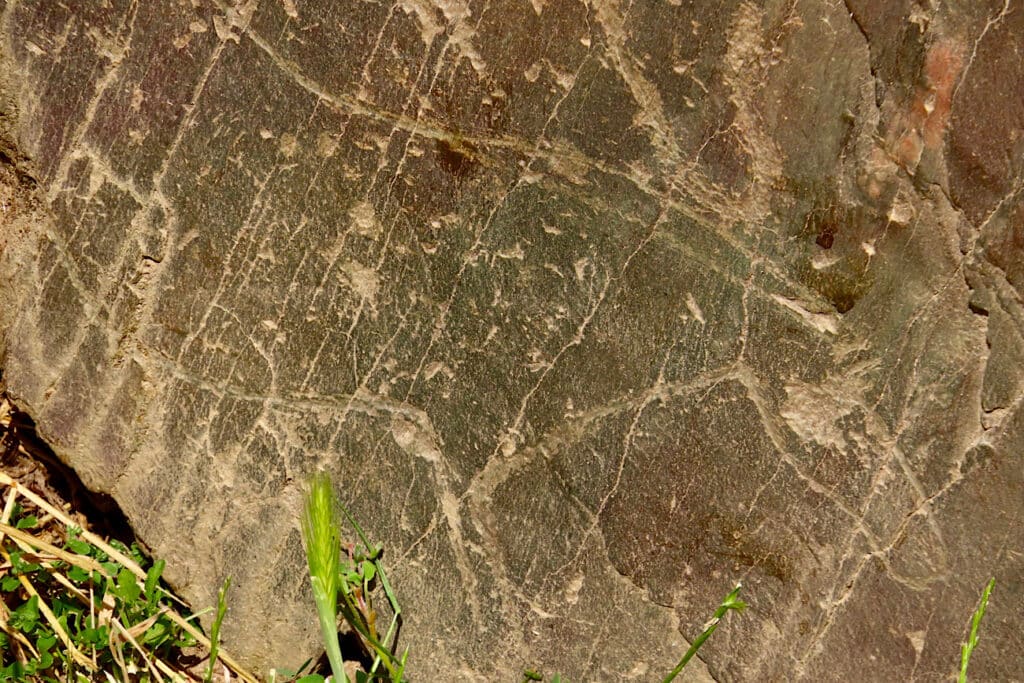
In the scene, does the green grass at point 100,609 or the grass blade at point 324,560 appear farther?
the green grass at point 100,609

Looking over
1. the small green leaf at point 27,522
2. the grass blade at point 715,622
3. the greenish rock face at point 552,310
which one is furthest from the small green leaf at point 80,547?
the grass blade at point 715,622

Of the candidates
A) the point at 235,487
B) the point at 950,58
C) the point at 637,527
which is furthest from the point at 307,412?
the point at 950,58

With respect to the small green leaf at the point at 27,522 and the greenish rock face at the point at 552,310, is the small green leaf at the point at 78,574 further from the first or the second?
the greenish rock face at the point at 552,310

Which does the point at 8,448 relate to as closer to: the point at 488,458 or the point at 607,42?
the point at 488,458

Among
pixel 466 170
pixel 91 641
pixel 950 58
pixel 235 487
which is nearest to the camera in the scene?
pixel 950 58

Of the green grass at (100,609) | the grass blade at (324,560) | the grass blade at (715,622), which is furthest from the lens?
the green grass at (100,609)

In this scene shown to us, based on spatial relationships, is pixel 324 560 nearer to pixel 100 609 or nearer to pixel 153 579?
pixel 153 579

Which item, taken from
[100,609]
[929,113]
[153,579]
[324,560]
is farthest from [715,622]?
[100,609]

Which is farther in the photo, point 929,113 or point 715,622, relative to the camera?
point 929,113
